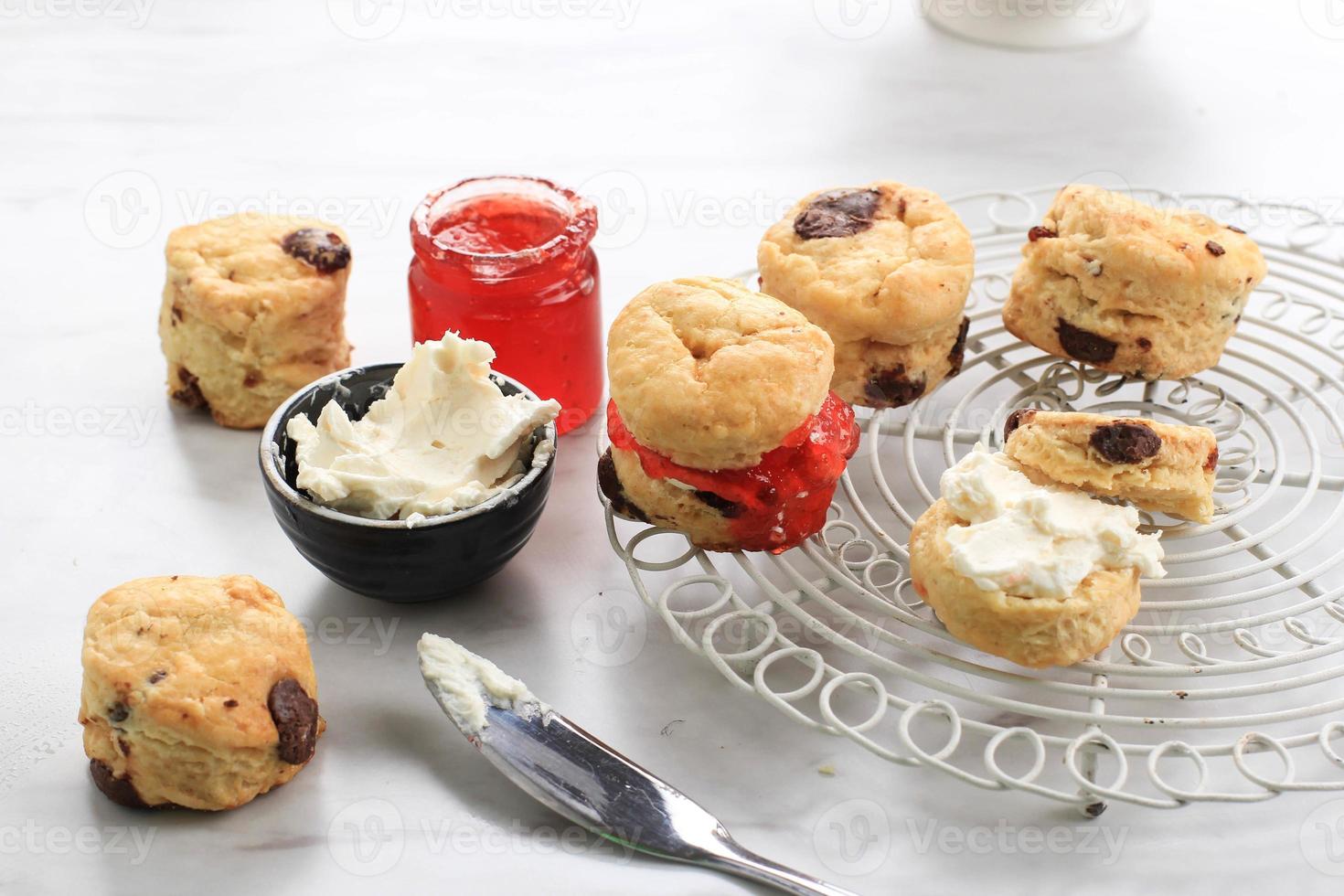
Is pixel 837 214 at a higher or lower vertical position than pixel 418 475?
higher

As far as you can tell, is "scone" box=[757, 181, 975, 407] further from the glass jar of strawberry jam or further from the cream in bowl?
the cream in bowl

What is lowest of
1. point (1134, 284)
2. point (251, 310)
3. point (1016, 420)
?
point (251, 310)

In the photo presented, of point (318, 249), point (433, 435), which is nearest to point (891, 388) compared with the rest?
point (433, 435)

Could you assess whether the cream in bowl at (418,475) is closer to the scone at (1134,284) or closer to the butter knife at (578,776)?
the butter knife at (578,776)

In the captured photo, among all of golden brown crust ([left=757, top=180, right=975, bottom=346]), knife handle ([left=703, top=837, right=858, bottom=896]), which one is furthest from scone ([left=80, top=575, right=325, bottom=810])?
golden brown crust ([left=757, top=180, right=975, bottom=346])

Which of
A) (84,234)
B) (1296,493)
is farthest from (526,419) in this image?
(84,234)

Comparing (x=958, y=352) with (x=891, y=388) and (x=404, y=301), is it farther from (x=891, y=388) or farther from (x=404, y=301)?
(x=404, y=301)

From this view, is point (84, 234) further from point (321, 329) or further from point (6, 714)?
point (6, 714)
